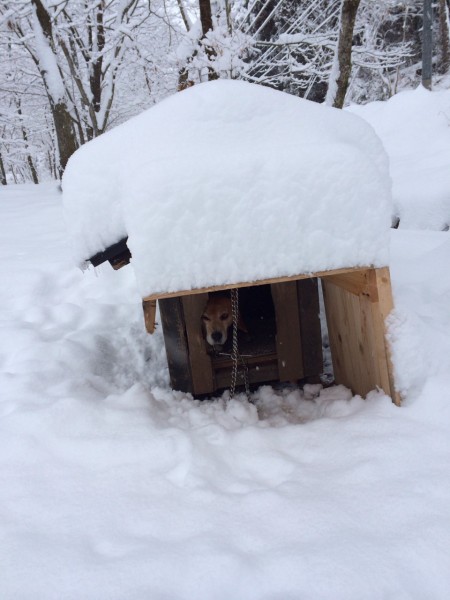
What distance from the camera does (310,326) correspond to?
3.12m

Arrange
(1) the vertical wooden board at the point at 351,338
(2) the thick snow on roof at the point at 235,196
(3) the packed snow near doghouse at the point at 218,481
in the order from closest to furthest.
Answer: (3) the packed snow near doghouse at the point at 218,481
(2) the thick snow on roof at the point at 235,196
(1) the vertical wooden board at the point at 351,338

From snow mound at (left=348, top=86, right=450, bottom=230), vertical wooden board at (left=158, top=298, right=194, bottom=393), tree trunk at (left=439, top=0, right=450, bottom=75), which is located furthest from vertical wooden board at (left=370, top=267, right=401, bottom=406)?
tree trunk at (left=439, top=0, right=450, bottom=75)

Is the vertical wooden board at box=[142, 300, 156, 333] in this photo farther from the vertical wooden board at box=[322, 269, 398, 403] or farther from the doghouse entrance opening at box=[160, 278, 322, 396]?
the vertical wooden board at box=[322, 269, 398, 403]

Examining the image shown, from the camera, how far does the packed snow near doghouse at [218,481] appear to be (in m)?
1.38

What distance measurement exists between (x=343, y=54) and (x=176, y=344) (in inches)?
152

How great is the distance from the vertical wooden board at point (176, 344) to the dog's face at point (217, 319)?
175 millimetres

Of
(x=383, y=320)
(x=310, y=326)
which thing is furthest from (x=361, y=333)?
(x=310, y=326)

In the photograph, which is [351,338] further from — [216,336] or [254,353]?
[216,336]

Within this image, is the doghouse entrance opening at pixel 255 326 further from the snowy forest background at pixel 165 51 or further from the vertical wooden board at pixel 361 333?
the snowy forest background at pixel 165 51

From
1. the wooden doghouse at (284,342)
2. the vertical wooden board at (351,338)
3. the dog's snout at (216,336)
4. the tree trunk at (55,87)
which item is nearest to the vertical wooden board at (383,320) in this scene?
the vertical wooden board at (351,338)

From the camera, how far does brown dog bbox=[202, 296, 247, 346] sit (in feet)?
9.96

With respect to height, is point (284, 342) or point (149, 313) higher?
point (149, 313)

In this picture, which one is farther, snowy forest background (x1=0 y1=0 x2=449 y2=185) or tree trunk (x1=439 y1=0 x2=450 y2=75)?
tree trunk (x1=439 y1=0 x2=450 y2=75)

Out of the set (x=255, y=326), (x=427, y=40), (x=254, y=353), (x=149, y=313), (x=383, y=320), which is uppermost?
(x=427, y=40)
